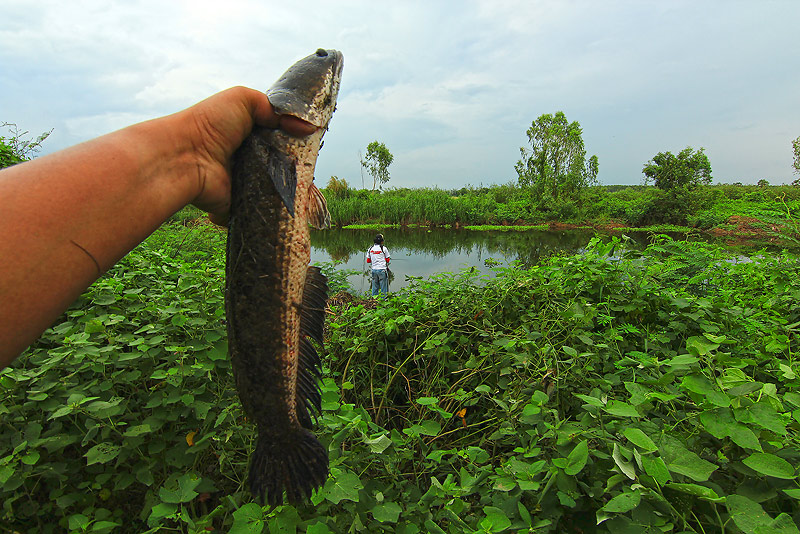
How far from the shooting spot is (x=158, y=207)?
1183 millimetres

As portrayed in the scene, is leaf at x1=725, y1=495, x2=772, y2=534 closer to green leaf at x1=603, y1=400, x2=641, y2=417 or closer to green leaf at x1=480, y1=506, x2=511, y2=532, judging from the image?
green leaf at x1=603, y1=400, x2=641, y2=417

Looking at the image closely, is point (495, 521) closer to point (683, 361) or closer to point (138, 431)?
point (683, 361)

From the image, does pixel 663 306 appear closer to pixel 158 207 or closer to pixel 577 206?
pixel 158 207

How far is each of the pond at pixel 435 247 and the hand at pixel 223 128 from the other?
28.8 feet

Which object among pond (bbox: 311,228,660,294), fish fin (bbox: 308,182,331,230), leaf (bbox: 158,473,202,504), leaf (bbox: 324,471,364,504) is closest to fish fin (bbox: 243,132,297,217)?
fish fin (bbox: 308,182,331,230)

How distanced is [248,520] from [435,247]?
18.6 meters

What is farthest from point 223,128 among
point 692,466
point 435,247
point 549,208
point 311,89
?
point 549,208

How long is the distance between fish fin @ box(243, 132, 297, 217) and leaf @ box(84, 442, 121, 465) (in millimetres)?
1428

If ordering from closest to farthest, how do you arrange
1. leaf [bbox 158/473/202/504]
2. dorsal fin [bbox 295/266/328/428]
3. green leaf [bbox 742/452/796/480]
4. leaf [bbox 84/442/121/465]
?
1. green leaf [bbox 742/452/796/480]
2. leaf [bbox 158/473/202/504]
3. dorsal fin [bbox 295/266/328/428]
4. leaf [bbox 84/442/121/465]

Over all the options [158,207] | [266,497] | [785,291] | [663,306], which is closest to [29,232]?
[158,207]

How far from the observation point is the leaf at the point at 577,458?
1.16 meters

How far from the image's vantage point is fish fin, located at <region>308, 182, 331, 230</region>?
62.4 inches

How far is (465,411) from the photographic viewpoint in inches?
82.4

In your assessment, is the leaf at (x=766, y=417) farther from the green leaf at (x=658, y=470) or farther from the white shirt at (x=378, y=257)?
the white shirt at (x=378, y=257)
